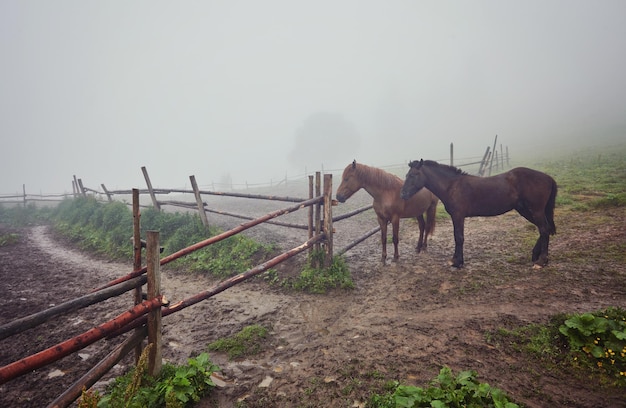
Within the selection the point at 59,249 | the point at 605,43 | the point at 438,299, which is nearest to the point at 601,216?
the point at 438,299

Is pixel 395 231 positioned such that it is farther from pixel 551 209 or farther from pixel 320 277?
pixel 551 209

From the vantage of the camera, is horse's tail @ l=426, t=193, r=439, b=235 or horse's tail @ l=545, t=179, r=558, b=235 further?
horse's tail @ l=426, t=193, r=439, b=235

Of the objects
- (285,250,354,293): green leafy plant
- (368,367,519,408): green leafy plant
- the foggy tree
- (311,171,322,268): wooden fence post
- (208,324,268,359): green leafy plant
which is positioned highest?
the foggy tree

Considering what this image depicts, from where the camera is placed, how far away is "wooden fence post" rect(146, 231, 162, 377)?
2592 millimetres

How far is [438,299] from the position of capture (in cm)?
441

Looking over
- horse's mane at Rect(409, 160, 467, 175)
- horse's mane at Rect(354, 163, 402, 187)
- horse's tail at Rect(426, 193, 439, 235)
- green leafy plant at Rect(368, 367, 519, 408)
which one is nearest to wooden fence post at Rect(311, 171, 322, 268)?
horse's mane at Rect(354, 163, 402, 187)

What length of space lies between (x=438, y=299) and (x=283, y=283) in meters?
2.84

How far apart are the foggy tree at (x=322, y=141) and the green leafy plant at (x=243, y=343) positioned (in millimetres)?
64190

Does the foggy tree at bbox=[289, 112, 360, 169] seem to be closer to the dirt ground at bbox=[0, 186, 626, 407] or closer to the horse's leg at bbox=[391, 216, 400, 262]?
the horse's leg at bbox=[391, 216, 400, 262]

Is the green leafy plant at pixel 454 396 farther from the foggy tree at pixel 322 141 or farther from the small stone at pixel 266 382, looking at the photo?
the foggy tree at pixel 322 141

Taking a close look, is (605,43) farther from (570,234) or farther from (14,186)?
(14,186)

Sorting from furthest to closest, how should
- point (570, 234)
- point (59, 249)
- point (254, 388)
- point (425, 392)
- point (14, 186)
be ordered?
point (14, 186)
point (59, 249)
point (570, 234)
point (254, 388)
point (425, 392)

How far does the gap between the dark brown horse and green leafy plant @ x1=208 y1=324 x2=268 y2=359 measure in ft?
13.0

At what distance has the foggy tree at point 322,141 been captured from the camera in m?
67.4
